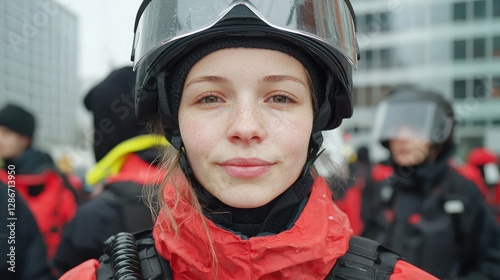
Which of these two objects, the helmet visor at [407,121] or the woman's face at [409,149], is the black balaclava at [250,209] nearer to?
the woman's face at [409,149]

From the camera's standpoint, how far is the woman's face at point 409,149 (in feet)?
16.0

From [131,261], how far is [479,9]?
34488 mm

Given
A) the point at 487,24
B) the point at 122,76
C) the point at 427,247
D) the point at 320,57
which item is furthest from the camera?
the point at 487,24

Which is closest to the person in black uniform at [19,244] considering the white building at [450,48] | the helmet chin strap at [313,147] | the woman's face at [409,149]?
the helmet chin strap at [313,147]

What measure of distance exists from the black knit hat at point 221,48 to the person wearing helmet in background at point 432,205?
9.68ft

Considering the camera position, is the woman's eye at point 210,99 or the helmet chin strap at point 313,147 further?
the helmet chin strap at point 313,147

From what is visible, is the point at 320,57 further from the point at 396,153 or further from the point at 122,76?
the point at 396,153

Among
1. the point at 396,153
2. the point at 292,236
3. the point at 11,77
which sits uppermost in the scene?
the point at 11,77

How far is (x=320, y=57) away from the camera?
1.69m

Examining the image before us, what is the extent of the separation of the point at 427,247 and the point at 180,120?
126 inches

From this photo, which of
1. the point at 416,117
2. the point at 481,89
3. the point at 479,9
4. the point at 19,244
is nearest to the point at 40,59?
the point at 19,244

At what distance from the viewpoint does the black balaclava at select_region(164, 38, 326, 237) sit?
63.1 inches

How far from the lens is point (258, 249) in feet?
4.99

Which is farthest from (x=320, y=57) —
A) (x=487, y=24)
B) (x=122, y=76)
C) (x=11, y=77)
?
(x=487, y=24)
